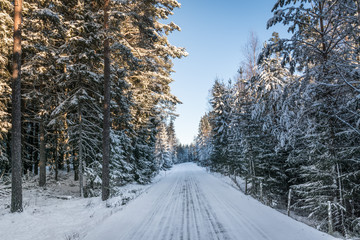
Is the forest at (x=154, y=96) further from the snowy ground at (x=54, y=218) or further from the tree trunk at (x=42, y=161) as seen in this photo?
the snowy ground at (x=54, y=218)

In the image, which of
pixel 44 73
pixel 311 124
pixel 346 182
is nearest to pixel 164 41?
pixel 44 73

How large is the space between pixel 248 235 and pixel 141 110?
45.8 ft

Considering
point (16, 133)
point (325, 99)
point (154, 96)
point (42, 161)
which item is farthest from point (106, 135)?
point (325, 99)

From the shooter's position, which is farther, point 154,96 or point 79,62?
point 154,96

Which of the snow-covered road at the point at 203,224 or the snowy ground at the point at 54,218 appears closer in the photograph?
the snow-covered road at the point at 203,224

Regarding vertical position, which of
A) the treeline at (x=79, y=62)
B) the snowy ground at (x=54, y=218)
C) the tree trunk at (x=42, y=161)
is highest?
the treeline at (x=79, y=62)

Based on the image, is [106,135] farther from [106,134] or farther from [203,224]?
[203,224]

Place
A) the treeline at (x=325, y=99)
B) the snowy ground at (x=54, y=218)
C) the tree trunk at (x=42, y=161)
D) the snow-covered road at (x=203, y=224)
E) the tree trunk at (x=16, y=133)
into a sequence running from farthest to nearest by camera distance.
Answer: the tree trunk at (x=42, y=161), the tree trunk at (x=16, y=133), the treeline at (x=325, y=99), the snowy ground at (x=54, y=218), the snow-covered road at (x=203, y=224)

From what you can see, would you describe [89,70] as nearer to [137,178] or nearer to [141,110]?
[141,110]

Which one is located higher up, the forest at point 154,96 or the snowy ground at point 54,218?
the forest at point 154,96

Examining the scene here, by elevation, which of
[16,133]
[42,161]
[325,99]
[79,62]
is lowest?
[42,161]

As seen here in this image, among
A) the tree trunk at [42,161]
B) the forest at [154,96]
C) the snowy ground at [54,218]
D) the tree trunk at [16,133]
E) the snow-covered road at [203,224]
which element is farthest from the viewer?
the tree trunk at [42,161]

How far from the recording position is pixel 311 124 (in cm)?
802

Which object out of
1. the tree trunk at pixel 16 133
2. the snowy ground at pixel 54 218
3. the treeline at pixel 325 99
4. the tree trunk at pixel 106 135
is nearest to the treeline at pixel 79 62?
the tree trunk at pixel 106 135
